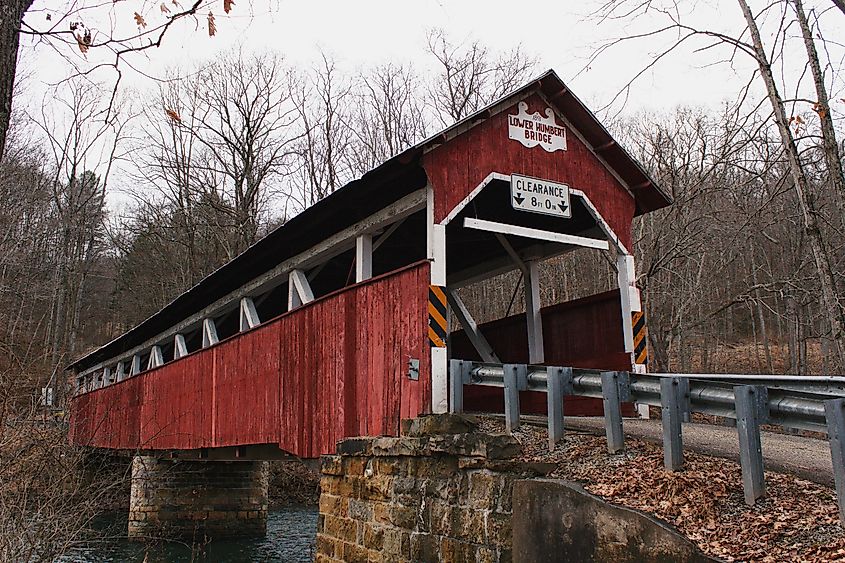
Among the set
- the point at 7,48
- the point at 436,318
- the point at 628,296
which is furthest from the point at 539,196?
the point at 7,48

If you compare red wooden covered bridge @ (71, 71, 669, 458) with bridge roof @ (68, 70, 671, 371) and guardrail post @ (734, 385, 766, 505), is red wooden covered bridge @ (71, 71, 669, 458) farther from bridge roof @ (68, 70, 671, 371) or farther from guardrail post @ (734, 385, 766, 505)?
guardrail post @ (734, 385, 766, 505)

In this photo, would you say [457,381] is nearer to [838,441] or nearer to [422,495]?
[422,495]

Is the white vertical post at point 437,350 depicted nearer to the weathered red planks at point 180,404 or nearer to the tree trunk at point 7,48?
the tree trunk at point 7,48

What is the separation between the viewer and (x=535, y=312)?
994cm

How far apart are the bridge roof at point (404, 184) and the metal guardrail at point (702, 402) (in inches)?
92.4

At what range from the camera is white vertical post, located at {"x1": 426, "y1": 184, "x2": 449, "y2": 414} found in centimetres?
673

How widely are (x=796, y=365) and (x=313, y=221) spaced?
20.1m

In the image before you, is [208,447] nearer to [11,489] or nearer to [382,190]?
[11,489]

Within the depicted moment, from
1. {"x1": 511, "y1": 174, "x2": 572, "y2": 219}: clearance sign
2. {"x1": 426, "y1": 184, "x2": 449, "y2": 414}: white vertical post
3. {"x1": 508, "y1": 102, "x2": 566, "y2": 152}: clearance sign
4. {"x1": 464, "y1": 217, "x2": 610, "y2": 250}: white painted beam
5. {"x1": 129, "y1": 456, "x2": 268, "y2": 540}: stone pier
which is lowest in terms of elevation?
{"x1": 129, "y1": 456, "x2": 268, "y2": 540}: stone pier

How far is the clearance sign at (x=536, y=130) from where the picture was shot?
26.7ft

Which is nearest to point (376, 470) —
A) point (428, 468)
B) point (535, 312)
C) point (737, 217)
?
point (428, 468)

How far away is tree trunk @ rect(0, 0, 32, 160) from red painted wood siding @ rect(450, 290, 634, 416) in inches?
265

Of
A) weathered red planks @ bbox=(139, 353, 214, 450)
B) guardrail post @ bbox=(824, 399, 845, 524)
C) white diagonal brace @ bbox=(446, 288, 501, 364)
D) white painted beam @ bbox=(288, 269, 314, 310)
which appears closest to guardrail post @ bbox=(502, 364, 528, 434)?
guardrail post @ bbox=(824, 399, 845, 524)

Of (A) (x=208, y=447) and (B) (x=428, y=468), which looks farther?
(A) (x=208, y=447)
